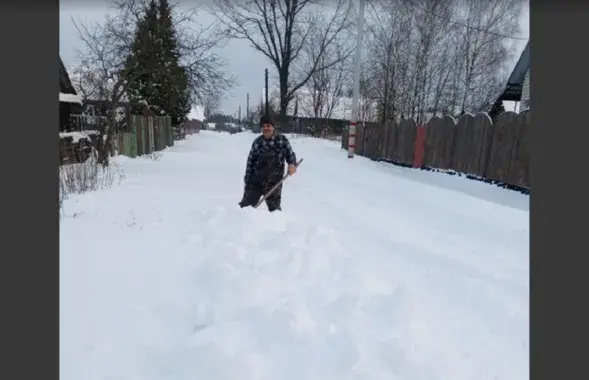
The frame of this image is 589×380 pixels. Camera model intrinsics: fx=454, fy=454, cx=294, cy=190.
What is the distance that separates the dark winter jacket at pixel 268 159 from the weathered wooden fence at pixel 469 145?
3817 mm

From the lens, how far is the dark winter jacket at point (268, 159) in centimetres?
585

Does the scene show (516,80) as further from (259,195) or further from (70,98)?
(70,98)

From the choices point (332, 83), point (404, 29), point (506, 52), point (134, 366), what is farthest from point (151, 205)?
point (332, 83)

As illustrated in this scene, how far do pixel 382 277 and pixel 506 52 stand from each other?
27.0 meters

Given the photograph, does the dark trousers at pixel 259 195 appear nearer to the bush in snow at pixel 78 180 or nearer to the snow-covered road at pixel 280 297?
the snow-covered road at pixel 280 297

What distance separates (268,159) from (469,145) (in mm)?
7280

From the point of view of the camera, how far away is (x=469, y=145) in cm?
1135

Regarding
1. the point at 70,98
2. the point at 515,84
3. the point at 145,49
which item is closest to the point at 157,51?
the point at 145,49

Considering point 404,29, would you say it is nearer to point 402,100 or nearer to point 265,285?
point 402,100

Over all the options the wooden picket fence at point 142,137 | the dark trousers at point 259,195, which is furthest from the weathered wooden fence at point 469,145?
the wooden picket fence at point 142,137

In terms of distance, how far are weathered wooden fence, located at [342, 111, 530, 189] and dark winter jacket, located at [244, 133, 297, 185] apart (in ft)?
12.5

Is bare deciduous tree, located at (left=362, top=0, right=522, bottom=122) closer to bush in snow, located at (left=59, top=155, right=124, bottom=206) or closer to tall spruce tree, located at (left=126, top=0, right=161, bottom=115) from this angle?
tall spruce tree, located at (left=126, top=0, right=161, bottom=115)

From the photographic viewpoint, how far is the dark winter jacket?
5852 millimetres

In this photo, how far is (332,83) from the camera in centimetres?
5278
